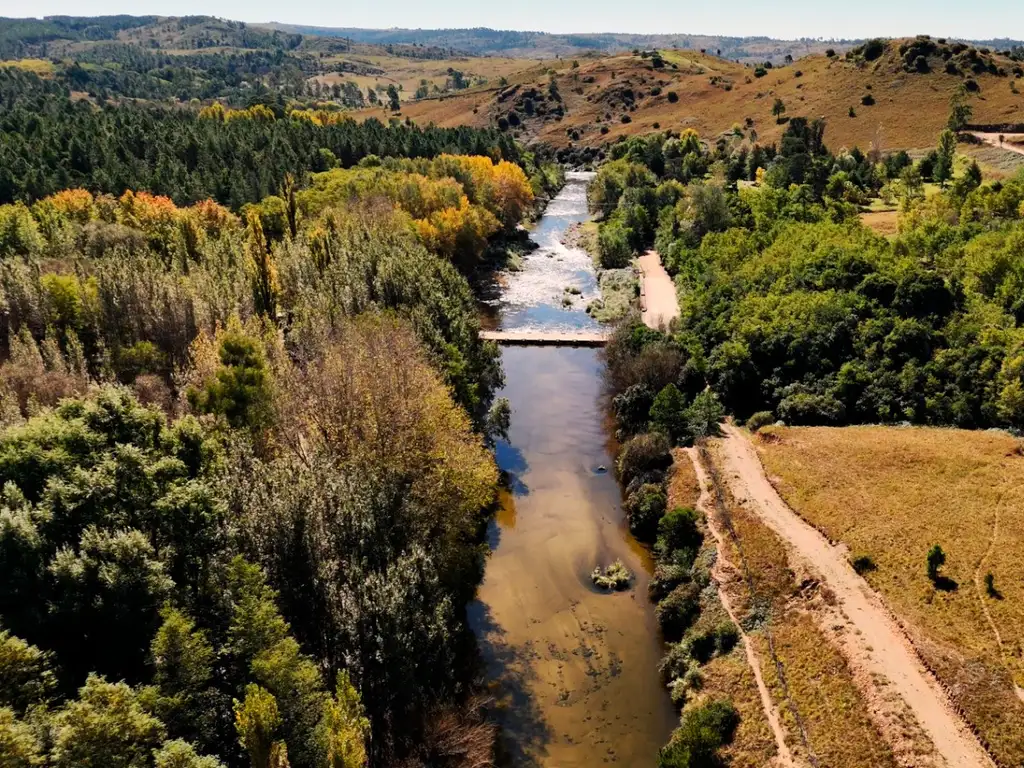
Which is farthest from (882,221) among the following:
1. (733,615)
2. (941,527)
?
(733,615)

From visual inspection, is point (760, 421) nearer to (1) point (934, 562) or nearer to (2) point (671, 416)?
(2) point (671, 416)

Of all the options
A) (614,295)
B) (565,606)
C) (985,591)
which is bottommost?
(565,606)

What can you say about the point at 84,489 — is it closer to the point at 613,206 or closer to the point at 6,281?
the point at 6,281

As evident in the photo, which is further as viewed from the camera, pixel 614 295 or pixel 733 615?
pixel 614 295

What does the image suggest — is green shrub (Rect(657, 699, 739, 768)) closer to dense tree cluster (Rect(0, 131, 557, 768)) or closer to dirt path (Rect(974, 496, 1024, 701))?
dense tree cluster (Rect(0, 131, 557, 768))

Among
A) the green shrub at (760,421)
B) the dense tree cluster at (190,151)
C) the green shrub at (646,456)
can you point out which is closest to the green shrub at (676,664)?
the green shrub at (646,456)

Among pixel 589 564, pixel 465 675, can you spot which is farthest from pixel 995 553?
pixel 465 675
